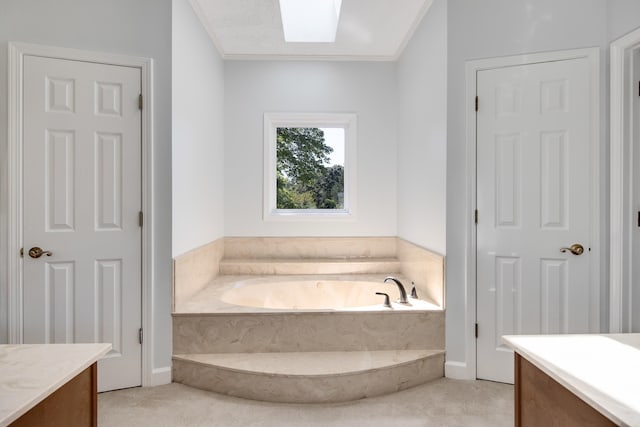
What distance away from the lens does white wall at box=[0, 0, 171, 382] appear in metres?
2.16

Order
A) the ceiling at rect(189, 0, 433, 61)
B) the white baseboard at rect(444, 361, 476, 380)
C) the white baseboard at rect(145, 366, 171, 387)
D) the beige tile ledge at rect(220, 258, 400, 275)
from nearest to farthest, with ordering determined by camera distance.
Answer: the white baseboard at rect(145, 366, 171, 387)
the white baseboard at rect(444, 361, 476, 380)
the ceiling at rect(189, 0, 433, 61)
the beige tile ledge at rect(220, 258, 400, 275)

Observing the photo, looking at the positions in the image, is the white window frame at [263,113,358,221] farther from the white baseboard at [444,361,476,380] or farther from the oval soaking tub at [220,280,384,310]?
the white baseboard at [444,361,476,380]

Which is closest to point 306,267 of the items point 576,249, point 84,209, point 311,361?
point 311,361

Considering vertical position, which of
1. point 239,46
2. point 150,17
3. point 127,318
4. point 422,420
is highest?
point 239,46

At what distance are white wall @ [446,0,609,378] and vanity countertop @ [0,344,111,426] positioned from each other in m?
2.06

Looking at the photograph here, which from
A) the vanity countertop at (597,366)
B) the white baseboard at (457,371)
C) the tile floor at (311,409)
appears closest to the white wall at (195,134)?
the tile floor at (311,409)

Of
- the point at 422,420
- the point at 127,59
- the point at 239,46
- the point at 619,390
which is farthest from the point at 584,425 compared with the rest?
the point at 239,46

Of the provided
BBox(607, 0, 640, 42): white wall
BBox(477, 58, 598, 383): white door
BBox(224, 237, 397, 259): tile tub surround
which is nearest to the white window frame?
BBox(224, 237, 397, 259): tile tub surround

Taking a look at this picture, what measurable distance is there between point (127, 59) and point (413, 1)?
6.51 feet

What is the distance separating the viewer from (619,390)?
2.99 ft

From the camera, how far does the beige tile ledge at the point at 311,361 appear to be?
2.26m

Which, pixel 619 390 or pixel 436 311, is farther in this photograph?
pixel 436 311

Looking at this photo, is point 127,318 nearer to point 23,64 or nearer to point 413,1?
point 23,64

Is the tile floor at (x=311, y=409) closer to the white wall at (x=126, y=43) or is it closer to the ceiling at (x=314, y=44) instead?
the white wall at (x=126, y=43)
